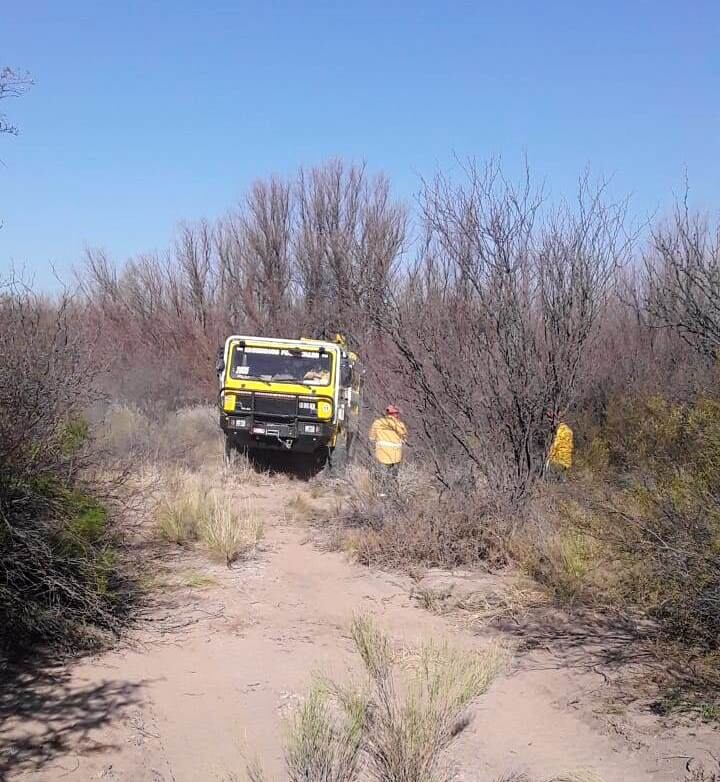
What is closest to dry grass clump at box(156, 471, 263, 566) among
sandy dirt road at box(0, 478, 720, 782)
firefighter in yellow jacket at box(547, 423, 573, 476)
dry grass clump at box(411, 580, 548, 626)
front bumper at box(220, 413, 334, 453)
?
sandy dirt road at box(0, 478, 720, 782)

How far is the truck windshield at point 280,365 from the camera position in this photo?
43.4ft

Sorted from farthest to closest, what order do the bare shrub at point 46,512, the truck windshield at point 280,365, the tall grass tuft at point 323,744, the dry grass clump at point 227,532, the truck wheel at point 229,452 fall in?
the truck wheel at point 229,452 < the truck windshield at point 280,365 < the dry grass clump at point 227,532 < the bare shrub at point 46,512 < the tall grass tuft at point 323,744

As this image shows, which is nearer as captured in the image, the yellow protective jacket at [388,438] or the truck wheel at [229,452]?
the yellow protective jacket at [388,438]

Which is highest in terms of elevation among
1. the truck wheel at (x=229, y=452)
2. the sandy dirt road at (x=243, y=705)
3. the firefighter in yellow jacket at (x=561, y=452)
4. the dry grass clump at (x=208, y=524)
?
the firefighter in yellow jacket at (x=561, y=452)

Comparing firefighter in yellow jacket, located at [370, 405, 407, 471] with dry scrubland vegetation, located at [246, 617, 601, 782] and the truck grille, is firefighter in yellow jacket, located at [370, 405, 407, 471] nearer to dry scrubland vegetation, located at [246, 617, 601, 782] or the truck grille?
the truck grille

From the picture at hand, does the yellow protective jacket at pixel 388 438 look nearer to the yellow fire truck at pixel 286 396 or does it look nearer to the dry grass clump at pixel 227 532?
the dry grass clump at pixel 227 532

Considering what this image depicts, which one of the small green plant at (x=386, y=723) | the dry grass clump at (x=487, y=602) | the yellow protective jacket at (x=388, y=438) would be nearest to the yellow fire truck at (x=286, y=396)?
the yellow protective jacket at (x=388, y=438)

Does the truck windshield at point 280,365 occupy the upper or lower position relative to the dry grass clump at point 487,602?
upper

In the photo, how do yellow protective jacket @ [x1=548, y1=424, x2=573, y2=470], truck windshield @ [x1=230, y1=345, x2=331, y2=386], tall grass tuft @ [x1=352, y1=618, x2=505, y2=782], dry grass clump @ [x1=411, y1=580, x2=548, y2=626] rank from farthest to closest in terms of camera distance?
truck windshield @ [x1=230, y1=345, x2=331, y2=386]
yellow protective jacket @ [x1=548, y1=424, x2=573, y2=470]
dry grass clump @ [x1=411, y1=580, x2=548, y2=626]
tall grass tuft @ [x1=352, y1=618, x2=505, y2=782]

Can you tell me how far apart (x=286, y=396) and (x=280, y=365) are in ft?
2.26

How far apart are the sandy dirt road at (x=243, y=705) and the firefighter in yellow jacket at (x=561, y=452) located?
293 cm

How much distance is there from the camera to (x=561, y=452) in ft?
31.4

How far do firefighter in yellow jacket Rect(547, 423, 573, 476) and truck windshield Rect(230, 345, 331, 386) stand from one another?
457 centimetres

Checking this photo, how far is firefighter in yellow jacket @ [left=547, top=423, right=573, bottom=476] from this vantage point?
9266 millimetres
